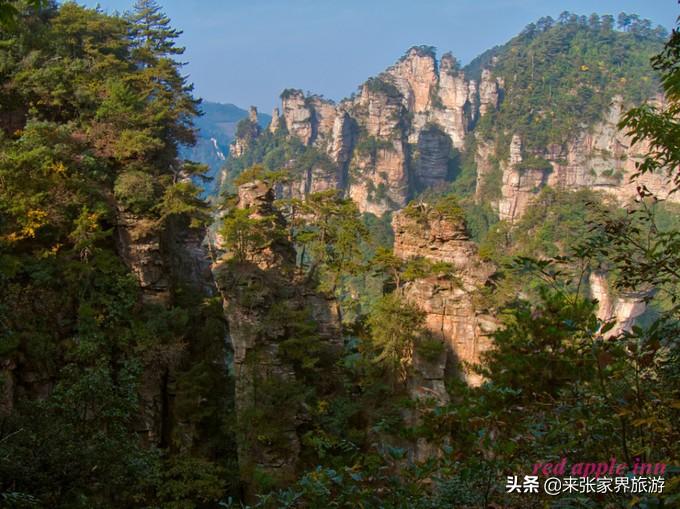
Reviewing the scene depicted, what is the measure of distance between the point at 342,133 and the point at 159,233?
5465 centimetres

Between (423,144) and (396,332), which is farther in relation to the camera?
(423,144)

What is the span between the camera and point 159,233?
467 inches

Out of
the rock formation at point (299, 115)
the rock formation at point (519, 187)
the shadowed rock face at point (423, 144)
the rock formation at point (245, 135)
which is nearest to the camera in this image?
the rock formation at point (519, 187)

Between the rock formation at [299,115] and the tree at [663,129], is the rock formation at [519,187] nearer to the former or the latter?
the rock formation at [299,115]

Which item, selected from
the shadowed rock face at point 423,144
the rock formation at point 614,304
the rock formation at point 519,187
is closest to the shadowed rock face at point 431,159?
the shadowed rock face at point 423,144

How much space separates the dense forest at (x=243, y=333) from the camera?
9.83 ft

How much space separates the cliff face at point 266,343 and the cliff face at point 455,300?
259cm

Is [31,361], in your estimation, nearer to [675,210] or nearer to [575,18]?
[675,210]

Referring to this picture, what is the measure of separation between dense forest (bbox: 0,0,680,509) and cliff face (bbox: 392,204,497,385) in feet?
0.24

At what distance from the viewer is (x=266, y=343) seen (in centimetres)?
1148

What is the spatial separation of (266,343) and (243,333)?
53cm

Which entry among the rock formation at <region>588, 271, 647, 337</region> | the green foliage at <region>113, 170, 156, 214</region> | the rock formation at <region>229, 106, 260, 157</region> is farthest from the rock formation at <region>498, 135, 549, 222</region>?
the green foliage at <region>113, 170, 156, 214</region>

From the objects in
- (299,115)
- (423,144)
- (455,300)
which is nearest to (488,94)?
(423,144)

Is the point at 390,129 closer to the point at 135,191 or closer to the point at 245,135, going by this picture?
the point at 245,135
